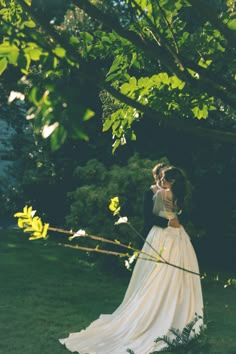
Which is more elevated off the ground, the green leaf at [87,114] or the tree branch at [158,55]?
the tree branch at [158,55]

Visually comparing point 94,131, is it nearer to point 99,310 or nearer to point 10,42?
point 99,310

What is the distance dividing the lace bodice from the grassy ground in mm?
1413

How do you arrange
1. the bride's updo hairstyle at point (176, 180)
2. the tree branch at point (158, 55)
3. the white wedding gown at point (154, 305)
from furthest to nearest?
the bride's updo hairstyle at point (176, 180) < the white wedding gown at point (154, 305) < the tree branch at point (158, 55)

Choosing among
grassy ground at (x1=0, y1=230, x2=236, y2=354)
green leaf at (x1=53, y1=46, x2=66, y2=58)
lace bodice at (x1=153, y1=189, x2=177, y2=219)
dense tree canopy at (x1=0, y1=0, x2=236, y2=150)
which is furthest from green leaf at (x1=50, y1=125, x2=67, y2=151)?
lace bodice at (x1=153, y1=189, x2=177, y2=219)

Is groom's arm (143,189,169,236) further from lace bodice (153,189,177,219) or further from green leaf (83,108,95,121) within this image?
green leaf (83,108,95,121)

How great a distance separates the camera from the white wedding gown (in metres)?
8.23

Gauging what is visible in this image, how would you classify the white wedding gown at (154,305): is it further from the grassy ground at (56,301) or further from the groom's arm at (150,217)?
the grassy ground at (56,301)

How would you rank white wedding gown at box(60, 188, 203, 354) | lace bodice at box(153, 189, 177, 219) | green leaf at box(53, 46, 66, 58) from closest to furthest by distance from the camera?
1. green leaf at box(53, 46, 66, 58)
2. white wedding gown at box(60, 188, 203, 354)
3. lace bodice at box(153, 189, 177, 219)

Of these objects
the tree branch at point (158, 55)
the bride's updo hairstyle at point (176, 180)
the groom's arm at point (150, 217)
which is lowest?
the groom's arm at point (150, 217)

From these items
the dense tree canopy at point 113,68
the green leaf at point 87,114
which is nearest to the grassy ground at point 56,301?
the dense tree canopy at point 113,68

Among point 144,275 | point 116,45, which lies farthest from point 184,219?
point 116,45

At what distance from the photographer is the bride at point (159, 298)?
27.1ft

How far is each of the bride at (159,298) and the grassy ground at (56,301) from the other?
0.49 meters

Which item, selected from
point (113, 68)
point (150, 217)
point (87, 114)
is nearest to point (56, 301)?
point (150, 217)
